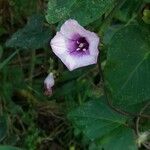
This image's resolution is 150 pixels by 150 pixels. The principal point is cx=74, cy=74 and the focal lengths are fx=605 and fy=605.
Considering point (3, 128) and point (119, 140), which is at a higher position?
point (119, 140)

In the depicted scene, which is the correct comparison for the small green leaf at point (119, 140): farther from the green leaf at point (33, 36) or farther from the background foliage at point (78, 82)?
the green leaf at point (33, 36)

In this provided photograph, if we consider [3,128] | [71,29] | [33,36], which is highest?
[71,29]

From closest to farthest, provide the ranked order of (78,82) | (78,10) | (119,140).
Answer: (78,10) → (119,140) → (78,82)

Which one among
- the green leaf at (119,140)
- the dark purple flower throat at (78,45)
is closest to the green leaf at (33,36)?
the dark purple flower throat at (78,45)

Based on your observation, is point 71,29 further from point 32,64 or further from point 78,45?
point 32,64

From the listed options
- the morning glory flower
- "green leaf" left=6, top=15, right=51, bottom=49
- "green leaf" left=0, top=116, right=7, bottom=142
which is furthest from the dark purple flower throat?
"green leaf" left=0, top=116, right=7, bottom=142

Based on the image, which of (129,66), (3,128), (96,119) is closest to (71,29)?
(129,66)

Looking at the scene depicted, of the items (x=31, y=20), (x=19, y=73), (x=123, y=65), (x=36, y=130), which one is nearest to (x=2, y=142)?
(x=36, y=130)

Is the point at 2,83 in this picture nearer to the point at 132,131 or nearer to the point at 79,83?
the point at 79,83
